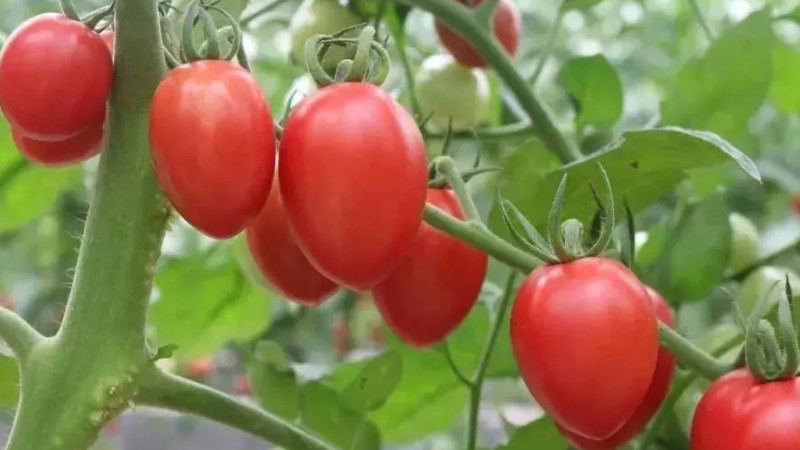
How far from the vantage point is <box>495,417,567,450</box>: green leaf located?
527mm

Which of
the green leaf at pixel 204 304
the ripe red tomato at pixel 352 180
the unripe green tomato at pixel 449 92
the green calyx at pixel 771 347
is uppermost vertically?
the ripe red tomato at pixel 352 180

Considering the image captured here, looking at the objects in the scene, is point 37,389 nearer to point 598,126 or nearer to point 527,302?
point 527,302

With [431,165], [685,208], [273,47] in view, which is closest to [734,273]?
[685,208]

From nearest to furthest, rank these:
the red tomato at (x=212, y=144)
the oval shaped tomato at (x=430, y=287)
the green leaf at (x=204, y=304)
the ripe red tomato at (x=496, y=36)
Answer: the red tomato at (x=212, y=144)
the oval shaped tomato at (x=430, y=287)
the ripe red tomato at (x=496, y=36)
the green leaf at (x=204, y=304)

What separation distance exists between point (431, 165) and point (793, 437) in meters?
0.19

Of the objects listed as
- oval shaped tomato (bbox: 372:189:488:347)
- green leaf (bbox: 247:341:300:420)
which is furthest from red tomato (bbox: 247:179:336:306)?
Answer: green leaf (bbox: 247:341:300:420)

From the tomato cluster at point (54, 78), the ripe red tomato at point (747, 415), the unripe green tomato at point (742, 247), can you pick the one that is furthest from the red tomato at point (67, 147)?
the unripe green tomato at point (742, 247)

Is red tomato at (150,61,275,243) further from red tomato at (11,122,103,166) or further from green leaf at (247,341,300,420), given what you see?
green leaf at (247,341,300,420)

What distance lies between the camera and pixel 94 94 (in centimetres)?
36

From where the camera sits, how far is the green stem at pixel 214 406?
390 mm

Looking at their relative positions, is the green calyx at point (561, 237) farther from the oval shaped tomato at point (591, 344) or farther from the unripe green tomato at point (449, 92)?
the unripe green tomato at point (449, 92)

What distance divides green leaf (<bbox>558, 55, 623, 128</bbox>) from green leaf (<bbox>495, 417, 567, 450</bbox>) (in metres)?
0.22

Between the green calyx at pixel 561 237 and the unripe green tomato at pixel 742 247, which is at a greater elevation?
the green calyx at pixel 561 237

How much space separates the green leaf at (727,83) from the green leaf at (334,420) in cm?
23
